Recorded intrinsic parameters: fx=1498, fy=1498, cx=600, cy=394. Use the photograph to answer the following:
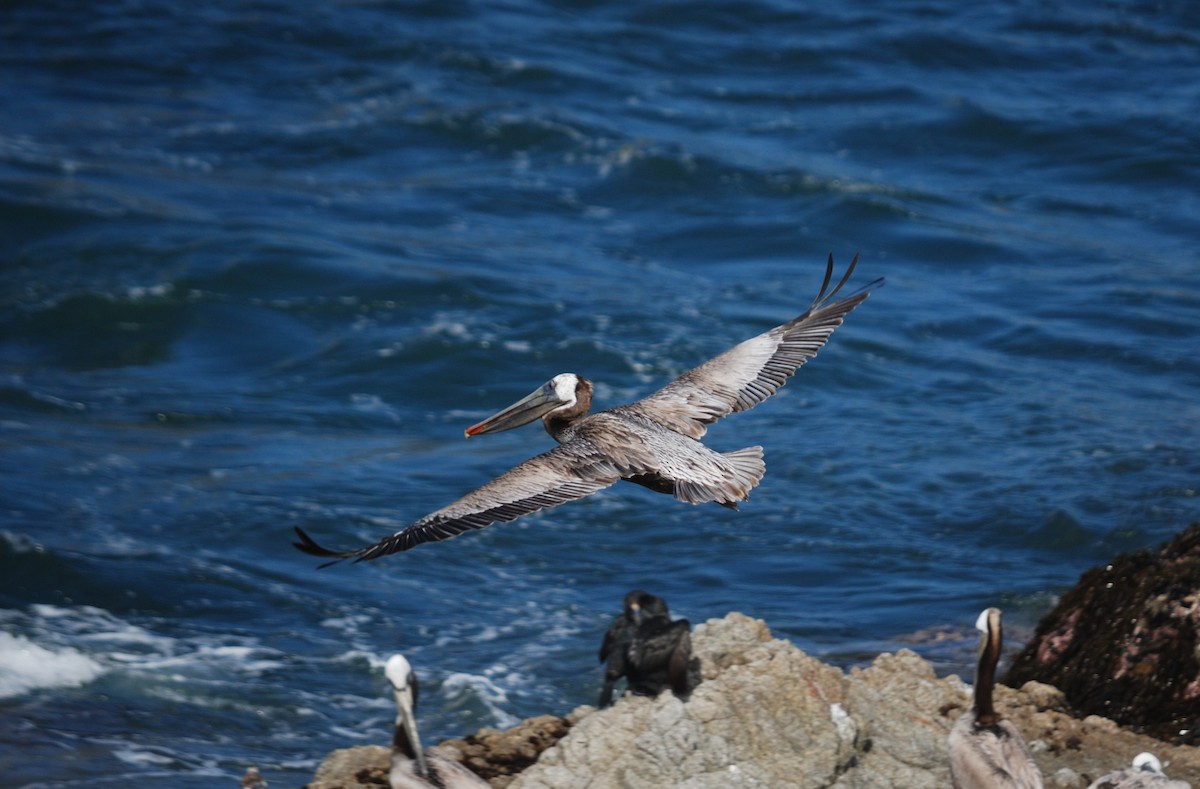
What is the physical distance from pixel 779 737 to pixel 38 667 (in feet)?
17.5

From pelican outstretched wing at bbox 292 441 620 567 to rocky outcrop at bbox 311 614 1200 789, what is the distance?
0.97 meters

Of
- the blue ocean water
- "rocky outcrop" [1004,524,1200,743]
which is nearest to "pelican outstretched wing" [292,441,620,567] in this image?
the blue ocean water

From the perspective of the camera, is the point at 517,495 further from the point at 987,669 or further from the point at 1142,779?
the point at 1142,779

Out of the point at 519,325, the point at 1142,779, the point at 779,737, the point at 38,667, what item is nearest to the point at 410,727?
the point at 779,737

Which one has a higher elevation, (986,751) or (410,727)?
(410,727)

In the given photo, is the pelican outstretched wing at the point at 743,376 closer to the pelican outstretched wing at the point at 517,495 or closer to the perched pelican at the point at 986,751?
the pelican outstretched wing at the point at 517,495

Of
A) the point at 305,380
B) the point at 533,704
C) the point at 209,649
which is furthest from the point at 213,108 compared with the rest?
the point at 533,704

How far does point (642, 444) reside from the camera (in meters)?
7.59

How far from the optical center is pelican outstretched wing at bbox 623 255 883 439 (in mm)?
8359

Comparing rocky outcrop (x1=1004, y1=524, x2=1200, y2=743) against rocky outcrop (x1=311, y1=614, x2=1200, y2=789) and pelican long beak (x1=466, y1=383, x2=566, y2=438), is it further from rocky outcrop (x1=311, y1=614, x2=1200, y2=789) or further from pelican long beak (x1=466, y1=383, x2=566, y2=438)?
pelican long beak (x1=466, y1=383, x2=566, y2=438)

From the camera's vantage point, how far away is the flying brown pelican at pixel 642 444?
22.1ft

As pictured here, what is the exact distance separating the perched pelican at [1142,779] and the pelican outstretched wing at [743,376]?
2923 millimetres

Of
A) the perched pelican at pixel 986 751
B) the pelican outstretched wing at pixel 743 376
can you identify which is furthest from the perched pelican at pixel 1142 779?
the pelican outstretched wing at pixel 743 376

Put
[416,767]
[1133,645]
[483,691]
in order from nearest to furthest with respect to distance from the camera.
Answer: [416,767]
[1133,645]
[483,691]
